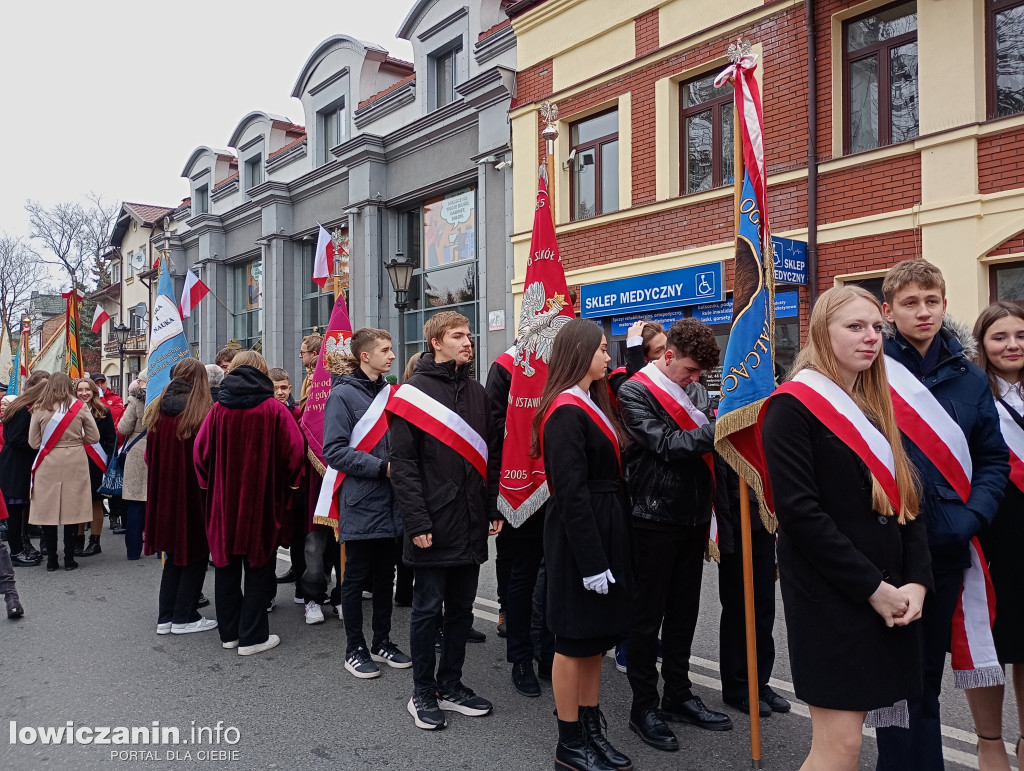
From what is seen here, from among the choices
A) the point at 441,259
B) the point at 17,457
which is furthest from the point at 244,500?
the point at 441,259

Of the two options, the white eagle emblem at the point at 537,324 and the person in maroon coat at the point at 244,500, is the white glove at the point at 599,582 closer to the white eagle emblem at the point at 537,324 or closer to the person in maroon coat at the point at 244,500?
the white eagle emblem at the point at 537,324

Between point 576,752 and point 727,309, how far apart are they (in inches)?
326

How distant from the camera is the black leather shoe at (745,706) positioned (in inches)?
163

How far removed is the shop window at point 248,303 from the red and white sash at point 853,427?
23.0 metres

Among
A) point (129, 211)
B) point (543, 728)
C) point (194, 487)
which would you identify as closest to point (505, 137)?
point (194, 487)

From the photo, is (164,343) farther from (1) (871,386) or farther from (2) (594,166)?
(2) (594,166)

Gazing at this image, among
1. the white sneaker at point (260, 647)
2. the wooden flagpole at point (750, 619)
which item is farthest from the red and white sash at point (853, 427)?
the white sneaker at point (260, 647)

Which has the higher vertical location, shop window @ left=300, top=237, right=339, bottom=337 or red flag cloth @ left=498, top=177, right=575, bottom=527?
shop window @ left=300, top=237, right=339, bottom=337

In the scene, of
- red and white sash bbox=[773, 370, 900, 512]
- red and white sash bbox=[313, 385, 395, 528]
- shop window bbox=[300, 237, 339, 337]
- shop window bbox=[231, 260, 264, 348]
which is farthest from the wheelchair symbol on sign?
shop window bbox=[231, 260, 264, 348]

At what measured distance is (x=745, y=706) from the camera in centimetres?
424

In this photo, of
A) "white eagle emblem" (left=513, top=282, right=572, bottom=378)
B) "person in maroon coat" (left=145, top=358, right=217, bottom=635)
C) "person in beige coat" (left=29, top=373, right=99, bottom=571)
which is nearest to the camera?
"white eagle emblem" (left=513, top=282, right=572, bottom=378)

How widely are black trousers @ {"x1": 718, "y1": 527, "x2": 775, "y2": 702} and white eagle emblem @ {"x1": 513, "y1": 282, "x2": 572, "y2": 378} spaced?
1622 millimetres

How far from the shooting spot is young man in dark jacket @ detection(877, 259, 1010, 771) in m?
2.83

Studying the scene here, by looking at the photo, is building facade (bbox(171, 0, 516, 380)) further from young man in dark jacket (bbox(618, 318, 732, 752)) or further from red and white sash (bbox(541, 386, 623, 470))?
red and white sash (bbox(541, 386, 623, 470))
